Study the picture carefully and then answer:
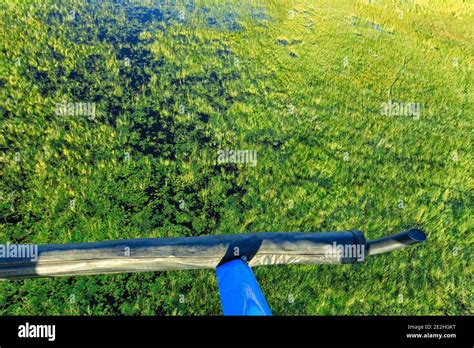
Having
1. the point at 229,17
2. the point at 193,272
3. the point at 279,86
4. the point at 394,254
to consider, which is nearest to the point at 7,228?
the point at 193,272

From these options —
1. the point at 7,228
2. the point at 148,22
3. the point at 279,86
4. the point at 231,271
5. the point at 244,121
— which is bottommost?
the point at 7,228

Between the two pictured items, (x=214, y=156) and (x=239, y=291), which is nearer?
(x=239, y=291)

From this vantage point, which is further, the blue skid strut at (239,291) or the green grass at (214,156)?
the green grass at (214,156)

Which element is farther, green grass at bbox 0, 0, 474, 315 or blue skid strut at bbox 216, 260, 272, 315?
green grass at bbox 0, 0, 474, 315

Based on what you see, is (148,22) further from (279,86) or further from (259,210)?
(259,210)

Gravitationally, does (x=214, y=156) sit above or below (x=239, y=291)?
above
